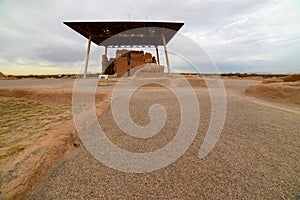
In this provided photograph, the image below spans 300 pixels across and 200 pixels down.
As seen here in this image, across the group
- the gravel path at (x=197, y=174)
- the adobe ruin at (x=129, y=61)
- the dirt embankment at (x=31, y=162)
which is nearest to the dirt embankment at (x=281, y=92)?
the gravel path at (x=197, y=174)

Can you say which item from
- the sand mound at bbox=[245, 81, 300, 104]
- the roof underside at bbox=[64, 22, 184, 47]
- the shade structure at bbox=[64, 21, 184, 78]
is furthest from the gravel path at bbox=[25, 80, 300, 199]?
the roof underside at bbox=[64, 22, 184, 47]

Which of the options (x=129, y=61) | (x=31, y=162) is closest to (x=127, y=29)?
(x=129, y=61)

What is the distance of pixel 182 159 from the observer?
Result: 171 cm

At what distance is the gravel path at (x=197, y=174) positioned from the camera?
1215 mm

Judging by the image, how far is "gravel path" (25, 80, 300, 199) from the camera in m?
1.21

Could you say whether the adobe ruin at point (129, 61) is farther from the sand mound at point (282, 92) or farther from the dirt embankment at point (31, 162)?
the dirt embankment at point (31, 162)

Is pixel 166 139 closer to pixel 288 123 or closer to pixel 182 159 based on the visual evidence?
pixel 182 159

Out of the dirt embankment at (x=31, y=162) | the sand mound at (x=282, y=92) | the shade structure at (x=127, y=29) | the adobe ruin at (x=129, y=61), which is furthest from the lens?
the adobe ruin at (x=129, y=61)

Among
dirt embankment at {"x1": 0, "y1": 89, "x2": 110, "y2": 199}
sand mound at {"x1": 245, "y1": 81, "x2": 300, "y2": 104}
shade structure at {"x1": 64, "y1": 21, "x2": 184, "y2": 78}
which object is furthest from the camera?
shade structure at {"x1": 64, "y1": 21, "x2": 184, "y2": 78}

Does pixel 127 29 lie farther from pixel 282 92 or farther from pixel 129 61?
pixel 282 92

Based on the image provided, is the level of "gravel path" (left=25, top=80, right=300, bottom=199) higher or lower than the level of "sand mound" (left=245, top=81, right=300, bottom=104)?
lower

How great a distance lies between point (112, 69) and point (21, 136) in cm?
2330

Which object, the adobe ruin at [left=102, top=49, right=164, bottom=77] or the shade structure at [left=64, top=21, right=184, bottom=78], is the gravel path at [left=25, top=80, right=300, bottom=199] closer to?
the shade structure at [left=64, top=21, right=184, bottom=78]

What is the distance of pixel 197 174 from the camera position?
1.44m
